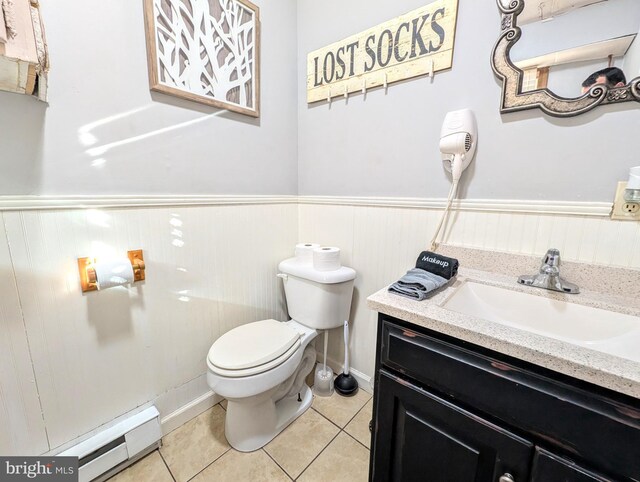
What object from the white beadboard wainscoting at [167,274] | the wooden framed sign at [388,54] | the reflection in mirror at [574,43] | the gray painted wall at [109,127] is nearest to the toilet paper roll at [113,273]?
the white beadboard wainscoting at [167,274]

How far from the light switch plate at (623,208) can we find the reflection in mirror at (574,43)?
0.30 m

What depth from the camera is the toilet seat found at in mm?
1011

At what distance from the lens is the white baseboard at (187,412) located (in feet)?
3.94

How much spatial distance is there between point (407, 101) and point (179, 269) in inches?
49.0

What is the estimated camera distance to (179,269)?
116 cm

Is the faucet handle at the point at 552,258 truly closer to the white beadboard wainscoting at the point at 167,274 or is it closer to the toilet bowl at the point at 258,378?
the white beadboard wainscoting at the point at 167,274

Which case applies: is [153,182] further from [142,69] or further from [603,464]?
[603,464]

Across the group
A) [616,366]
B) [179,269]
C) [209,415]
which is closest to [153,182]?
[179,269]

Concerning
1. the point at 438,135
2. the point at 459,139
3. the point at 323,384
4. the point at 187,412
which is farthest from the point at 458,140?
the point at 187,412

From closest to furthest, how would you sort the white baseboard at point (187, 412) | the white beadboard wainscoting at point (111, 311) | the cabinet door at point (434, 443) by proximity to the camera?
1. the cabinet door at point (434, 443)
2. the white beadboard wainscoting at point (111, 311)
3. the white baseboard at point (187, 412)

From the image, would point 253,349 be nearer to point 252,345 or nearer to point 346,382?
point 252,345

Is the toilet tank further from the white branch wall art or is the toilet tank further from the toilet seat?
the white branch wall art

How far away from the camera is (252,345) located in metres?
1.13

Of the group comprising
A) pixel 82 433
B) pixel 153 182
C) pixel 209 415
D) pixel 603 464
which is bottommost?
pixel 209 415
